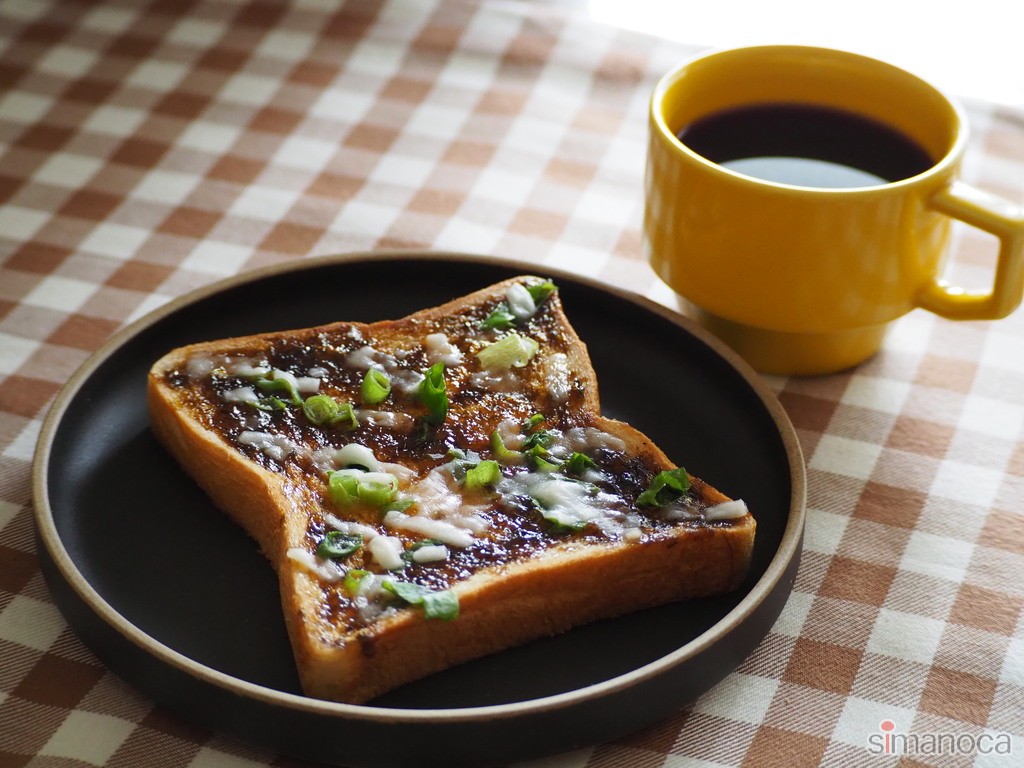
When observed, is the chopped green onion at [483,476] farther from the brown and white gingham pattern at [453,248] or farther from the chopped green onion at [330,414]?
the brown and white gingham pattern at [453,248]

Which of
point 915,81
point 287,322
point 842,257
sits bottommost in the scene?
point 287,322

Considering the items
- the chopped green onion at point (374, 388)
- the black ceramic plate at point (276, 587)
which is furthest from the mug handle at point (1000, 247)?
the chopped green onion at point (374, 388)

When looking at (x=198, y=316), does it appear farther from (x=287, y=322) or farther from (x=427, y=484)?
(x=427, y=484)

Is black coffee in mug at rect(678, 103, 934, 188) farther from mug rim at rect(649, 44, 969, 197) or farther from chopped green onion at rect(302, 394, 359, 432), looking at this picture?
chopped green onion at rect(302, 394, 359, 432)

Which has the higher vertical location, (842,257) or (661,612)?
(842,257)

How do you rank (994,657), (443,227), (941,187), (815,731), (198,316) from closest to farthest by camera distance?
(815,731), (994,657), (941,187), (198,316), (443,227)

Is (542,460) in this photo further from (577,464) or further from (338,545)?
(338,545)

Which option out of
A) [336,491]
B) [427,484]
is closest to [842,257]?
[427,484]
